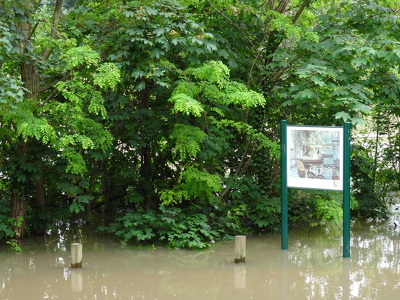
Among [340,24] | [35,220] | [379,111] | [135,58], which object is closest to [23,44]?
[135,58]

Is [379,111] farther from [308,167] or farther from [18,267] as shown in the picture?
[18,267]

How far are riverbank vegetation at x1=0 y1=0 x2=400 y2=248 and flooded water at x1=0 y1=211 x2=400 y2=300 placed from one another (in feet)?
1.85

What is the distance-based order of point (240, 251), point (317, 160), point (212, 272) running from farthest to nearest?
point (317, 160) → point (240, 251) → point (212, 272)

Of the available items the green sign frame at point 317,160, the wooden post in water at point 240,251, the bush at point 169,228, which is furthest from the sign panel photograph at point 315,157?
the bush at point 169,228

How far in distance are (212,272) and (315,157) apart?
267cm

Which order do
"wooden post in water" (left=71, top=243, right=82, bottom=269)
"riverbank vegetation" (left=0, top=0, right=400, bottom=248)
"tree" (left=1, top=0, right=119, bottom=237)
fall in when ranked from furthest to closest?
"riverbank vegetation" (left=0, top=0, right=400, bottom=248) < "tree" (left=1, top=0, right=119, bottom=237) < "wooden post in water" (left=71, top=243, right=82, bottom=269)

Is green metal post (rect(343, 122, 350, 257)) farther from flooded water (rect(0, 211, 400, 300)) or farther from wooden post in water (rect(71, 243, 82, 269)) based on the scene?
wooden post in water (rect(71, 243, 82, 269))

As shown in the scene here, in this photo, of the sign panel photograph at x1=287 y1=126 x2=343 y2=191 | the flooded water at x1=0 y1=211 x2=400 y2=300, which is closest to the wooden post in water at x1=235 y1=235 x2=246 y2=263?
the flooded water at x1=0 y1=211 x2=400 y2=300

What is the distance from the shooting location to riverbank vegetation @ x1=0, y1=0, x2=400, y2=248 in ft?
33.7

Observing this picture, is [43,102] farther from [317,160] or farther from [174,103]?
[317,160]

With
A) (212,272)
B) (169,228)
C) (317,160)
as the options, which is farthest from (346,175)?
(169,228)

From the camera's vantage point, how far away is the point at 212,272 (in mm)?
9500

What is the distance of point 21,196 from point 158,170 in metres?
2.87

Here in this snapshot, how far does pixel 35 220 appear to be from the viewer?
1184 cm
